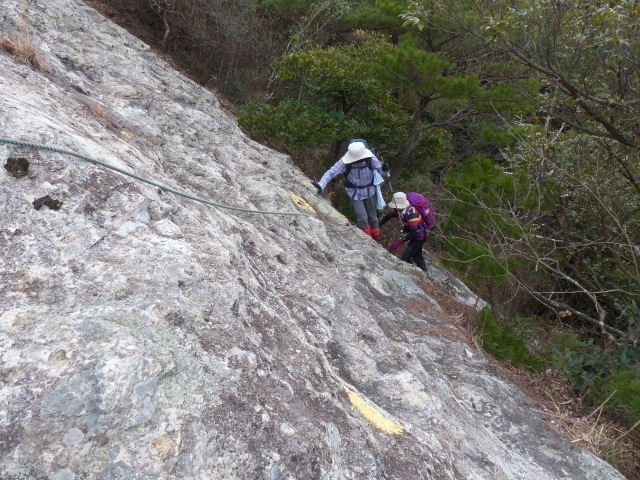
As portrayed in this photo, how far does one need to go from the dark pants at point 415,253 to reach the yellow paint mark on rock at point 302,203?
1.61 metres

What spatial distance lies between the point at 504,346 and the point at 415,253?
196 cm

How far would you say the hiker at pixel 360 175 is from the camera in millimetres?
6222

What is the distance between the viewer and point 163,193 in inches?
119

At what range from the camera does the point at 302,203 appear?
5742 millimetres

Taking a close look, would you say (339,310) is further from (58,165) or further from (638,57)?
(638,57)

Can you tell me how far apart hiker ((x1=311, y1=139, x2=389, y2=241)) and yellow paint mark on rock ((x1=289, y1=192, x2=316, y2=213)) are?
589 millimetres

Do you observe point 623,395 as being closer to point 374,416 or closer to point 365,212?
point 374,416

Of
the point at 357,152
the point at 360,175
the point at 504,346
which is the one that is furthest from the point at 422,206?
the point at 504,346

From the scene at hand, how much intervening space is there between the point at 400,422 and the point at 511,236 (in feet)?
12.3

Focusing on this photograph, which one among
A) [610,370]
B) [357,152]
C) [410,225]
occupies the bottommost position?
[410,225]

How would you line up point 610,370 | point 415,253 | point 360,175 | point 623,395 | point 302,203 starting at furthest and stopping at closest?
point 415,253
point 360,175
point 302,203
point 610,370
point 623,395

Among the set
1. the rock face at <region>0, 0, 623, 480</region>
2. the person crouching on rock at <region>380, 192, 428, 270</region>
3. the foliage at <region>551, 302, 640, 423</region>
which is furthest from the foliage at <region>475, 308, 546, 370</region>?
the person crouching on rock at <region>380, 192, 428, 270</region>

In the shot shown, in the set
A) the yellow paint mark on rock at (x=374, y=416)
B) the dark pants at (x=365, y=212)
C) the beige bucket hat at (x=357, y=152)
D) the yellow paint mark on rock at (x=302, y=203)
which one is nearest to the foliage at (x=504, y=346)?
the dark pants at (x=365, y=212)

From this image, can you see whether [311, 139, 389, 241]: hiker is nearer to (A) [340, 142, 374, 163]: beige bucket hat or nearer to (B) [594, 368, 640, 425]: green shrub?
(A) [340, 142, 374, 163]: beige bucket hat
